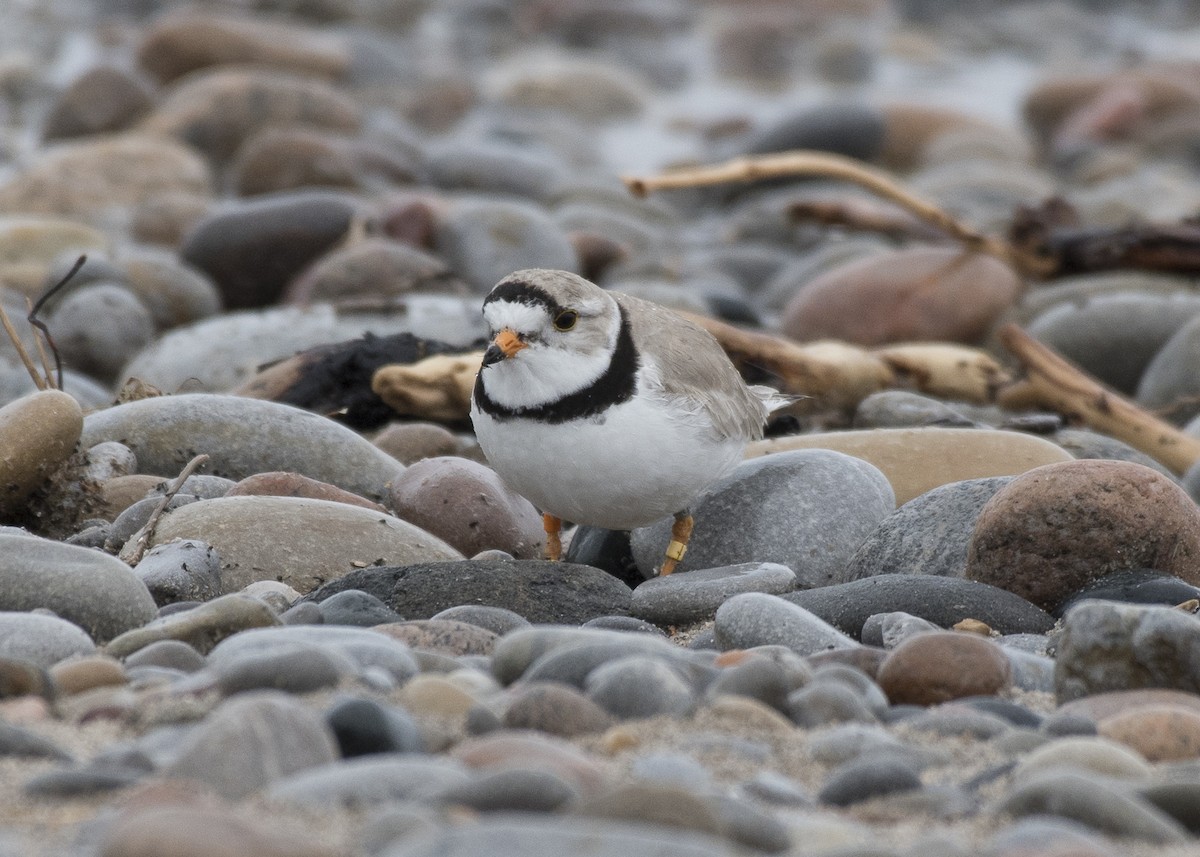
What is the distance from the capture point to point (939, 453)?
6.29 meters

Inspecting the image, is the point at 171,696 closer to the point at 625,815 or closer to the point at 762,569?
the point at 625,815

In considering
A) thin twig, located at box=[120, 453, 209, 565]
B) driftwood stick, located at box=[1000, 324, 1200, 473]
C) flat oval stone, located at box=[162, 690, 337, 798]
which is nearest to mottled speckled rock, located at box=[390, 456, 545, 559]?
thin twig, located at box=[120, 453, 209, 565]

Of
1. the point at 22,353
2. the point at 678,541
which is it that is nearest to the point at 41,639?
the point at 678,541

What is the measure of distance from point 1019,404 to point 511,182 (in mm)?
7464

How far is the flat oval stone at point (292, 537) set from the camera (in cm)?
504

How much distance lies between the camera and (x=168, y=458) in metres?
6.04

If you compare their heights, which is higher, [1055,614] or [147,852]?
[147,852]

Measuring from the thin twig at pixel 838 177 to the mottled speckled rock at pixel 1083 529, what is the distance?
383cm

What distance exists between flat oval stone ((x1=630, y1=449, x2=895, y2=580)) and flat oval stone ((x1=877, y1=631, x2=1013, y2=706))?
4.85 feet

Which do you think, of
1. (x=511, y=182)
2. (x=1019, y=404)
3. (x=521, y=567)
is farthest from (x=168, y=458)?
(x=511, y=182)

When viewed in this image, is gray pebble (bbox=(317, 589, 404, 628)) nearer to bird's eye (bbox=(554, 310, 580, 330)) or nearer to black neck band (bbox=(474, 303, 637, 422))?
black neck band (bbox=(474, 303, 637, 422))

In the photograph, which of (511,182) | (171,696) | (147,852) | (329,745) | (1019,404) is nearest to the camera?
(147,852)

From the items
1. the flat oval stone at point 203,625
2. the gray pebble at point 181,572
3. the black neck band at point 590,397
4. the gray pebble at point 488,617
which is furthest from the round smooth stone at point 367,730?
the black neck band at point 590,397

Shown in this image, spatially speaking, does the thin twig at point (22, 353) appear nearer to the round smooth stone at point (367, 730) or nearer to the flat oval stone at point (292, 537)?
the flat oval stone at point (292, 537)
